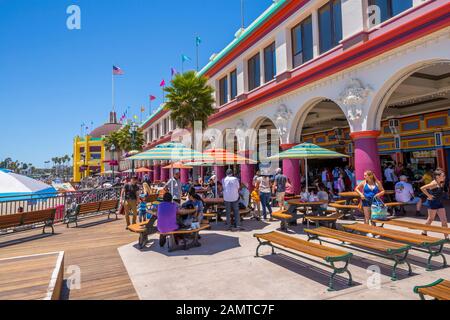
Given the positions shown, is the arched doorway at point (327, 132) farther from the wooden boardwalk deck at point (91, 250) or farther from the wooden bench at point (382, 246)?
the wooden boardwalk deck at point (91, 250)

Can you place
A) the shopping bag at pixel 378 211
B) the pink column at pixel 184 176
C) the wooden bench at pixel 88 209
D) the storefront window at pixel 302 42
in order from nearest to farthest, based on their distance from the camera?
the shopping bag at pixel 378 211, the wooden bench at pixel 88 209, the storefront window at pixel 302 42, the pink column at pixel 184 176

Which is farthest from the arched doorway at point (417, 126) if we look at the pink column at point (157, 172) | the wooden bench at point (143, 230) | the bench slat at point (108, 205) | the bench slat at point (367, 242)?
the pink column at point (157, 172)

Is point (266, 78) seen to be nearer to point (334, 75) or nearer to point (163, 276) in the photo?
point (334, 75)

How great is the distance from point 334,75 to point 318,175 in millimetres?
14176

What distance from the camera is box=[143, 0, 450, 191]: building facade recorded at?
913 cm

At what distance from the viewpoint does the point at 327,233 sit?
5789 millimetres

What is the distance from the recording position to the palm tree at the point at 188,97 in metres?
18.5

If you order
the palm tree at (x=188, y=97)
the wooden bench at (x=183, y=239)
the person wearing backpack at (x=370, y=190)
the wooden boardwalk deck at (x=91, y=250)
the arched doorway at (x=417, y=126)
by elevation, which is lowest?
the wooden boardwalk deck at (x=91, y=250)

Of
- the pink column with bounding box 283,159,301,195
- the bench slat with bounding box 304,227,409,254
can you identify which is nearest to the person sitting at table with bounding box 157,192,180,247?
the bench slat with bounding box 304,227,409,254

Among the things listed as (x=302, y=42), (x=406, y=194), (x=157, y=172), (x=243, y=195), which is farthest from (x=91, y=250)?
(x=157, y=172)

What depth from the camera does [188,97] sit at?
723 inches

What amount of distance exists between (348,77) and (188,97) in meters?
10.6

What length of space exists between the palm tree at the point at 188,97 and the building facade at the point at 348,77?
91.6 inches
